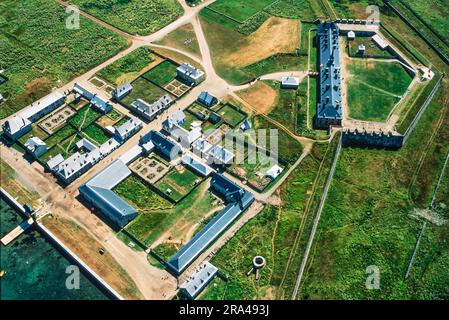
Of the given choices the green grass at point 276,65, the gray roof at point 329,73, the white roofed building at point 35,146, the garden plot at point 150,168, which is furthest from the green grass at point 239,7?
the white roofed building at point 35,146

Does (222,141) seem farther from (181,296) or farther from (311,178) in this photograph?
(181,296)

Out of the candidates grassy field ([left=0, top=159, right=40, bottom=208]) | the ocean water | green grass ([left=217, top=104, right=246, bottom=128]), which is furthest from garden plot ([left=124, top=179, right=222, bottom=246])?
green grass ([left=217, top=104, right=246, bottom=128])


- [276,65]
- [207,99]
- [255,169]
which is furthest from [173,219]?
[276,65]

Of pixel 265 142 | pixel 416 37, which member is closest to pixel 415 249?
pixel 265 142

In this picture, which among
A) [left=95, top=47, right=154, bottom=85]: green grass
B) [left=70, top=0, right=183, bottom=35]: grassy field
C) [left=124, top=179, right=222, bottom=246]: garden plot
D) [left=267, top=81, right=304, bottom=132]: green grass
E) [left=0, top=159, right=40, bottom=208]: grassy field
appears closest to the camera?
[left=124, top=179, right=222, bottom=246]: garden plot

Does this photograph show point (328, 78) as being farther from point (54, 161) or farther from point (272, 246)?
point (54, 161)

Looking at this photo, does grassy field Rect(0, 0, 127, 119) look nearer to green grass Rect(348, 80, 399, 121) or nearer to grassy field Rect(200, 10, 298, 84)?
grassy field Rect(200, 10, 298, 84)
